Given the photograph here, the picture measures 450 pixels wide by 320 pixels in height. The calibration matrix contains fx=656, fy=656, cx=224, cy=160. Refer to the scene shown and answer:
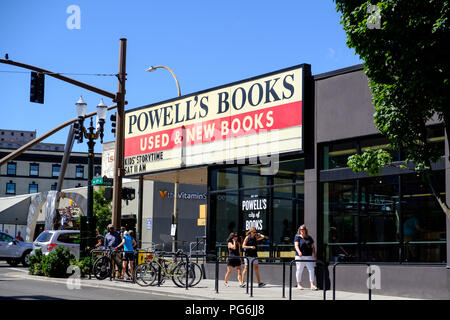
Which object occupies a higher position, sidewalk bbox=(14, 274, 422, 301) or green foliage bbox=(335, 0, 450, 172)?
green foliage bbox=(335, 0, 450, 172)

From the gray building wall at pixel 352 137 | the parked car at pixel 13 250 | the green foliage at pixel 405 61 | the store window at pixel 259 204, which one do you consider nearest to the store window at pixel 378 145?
the gray building wall at pixel 352 137

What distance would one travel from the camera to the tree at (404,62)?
38.8 ft

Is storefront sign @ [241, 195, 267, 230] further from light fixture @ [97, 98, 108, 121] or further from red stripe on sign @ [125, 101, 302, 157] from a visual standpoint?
light fixture @ [97, 98, 108, 121]

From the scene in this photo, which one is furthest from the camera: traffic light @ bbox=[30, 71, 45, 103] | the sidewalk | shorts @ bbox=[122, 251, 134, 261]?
traffic light @ bbox=[30, 71, 45, 103]

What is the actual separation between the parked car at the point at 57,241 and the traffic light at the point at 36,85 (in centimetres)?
732

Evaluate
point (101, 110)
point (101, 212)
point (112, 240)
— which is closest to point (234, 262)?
point (112, 240)

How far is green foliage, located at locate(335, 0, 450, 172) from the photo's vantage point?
11828mm

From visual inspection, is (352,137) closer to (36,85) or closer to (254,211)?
(254,211)

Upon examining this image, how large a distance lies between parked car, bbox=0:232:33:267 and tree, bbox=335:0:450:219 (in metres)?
21.8

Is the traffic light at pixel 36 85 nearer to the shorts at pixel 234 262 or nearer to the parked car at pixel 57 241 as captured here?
the parked car at pixel 57 241

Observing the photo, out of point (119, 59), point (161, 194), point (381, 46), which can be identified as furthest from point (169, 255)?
point (161, 194)

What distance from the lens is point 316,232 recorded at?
18.7m

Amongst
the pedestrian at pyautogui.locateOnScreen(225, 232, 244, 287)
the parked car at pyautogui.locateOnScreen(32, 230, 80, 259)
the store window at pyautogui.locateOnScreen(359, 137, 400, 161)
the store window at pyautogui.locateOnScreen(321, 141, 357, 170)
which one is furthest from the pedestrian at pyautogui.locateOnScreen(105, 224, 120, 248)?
the store window at pyautogui.locateOnScreen(359, 137, 400, 161)

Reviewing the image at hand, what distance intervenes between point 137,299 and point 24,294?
2.65 meters
